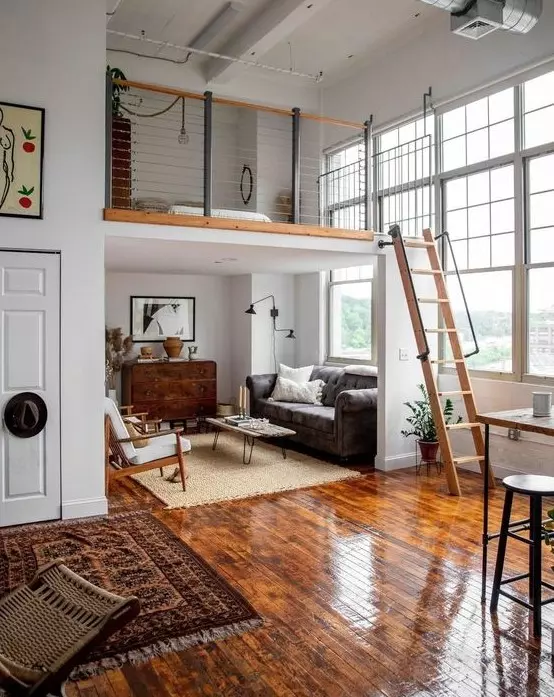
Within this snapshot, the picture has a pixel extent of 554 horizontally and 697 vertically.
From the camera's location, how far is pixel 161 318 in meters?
8.46

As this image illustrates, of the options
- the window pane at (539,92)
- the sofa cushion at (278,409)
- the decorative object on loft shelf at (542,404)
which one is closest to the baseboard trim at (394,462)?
the sofa cushion at (278,409)

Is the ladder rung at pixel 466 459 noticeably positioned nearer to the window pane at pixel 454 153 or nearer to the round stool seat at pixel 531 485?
the round stool seat at pixel 531 485

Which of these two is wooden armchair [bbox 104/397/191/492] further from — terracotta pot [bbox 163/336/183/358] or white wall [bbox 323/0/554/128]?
white wall [bbox 323/0/554/128]

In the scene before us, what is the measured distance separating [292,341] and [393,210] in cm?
257

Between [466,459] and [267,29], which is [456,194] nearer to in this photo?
[267,29]

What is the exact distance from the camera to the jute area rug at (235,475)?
506 cm

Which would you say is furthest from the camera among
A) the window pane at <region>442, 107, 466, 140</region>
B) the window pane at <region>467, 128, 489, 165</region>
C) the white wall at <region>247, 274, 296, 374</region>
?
the white wall at <region>247, 274, 296, 374</region>

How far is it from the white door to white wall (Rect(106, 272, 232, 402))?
12.8ft

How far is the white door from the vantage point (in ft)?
13.7

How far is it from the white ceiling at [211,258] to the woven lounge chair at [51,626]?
9.91 ft

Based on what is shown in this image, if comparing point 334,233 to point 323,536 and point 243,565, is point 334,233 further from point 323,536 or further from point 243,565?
point 243,565

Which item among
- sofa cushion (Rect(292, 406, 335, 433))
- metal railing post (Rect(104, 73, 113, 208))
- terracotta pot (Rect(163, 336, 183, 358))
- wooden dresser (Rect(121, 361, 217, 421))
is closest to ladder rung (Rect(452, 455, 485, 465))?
sofa cushion (Rect(292, 406, 335, 433))

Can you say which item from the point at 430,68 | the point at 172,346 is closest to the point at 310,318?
the point at 172,346

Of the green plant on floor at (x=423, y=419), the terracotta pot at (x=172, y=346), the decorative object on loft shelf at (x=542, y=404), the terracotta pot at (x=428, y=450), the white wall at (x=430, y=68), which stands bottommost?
the terracotta pot at (x=428, y=450)
